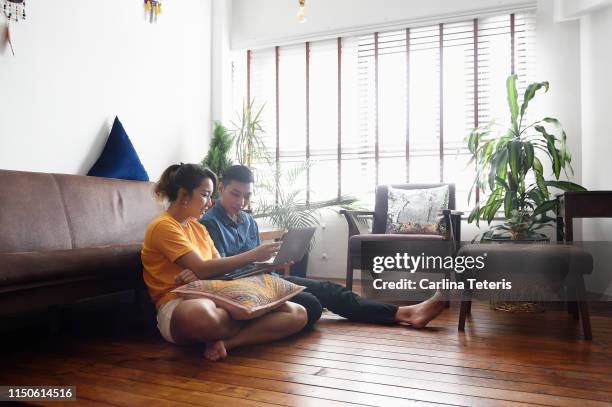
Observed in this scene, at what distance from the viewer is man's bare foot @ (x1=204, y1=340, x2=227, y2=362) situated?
6.41 feet

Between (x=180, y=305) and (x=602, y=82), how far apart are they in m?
3.27

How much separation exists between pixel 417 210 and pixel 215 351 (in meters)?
2.19

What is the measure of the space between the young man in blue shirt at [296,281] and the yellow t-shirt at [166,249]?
0.16m

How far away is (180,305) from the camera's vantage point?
1.96m

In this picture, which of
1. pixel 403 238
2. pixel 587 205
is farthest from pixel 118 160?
pixel 587 205

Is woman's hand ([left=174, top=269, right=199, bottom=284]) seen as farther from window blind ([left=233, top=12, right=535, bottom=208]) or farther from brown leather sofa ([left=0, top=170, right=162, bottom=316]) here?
window blind ([left=233, top=12, right=535, bottom=208])

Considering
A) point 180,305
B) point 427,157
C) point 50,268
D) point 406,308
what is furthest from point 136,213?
point 427,157

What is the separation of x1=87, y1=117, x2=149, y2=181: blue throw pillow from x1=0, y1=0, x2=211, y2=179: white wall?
8 cm

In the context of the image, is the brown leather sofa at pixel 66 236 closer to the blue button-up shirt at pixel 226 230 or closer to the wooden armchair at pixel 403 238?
the blue button-up shirt at pixel 226 230

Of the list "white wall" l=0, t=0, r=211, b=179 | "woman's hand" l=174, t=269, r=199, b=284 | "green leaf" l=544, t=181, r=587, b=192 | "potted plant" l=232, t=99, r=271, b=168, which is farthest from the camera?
"potted plant" l=232, t=99, r=271, b=168

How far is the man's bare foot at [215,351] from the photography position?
1.95m

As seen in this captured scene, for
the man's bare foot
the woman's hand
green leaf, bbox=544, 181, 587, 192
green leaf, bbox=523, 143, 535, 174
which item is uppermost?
green leaf, bbox=523, 143, 535, 174

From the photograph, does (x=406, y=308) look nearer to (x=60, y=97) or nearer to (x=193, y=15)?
(x=60, y=97)

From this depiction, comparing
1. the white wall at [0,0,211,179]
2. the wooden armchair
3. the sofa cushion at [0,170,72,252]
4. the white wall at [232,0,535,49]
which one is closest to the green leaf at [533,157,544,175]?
the wooden armchair
